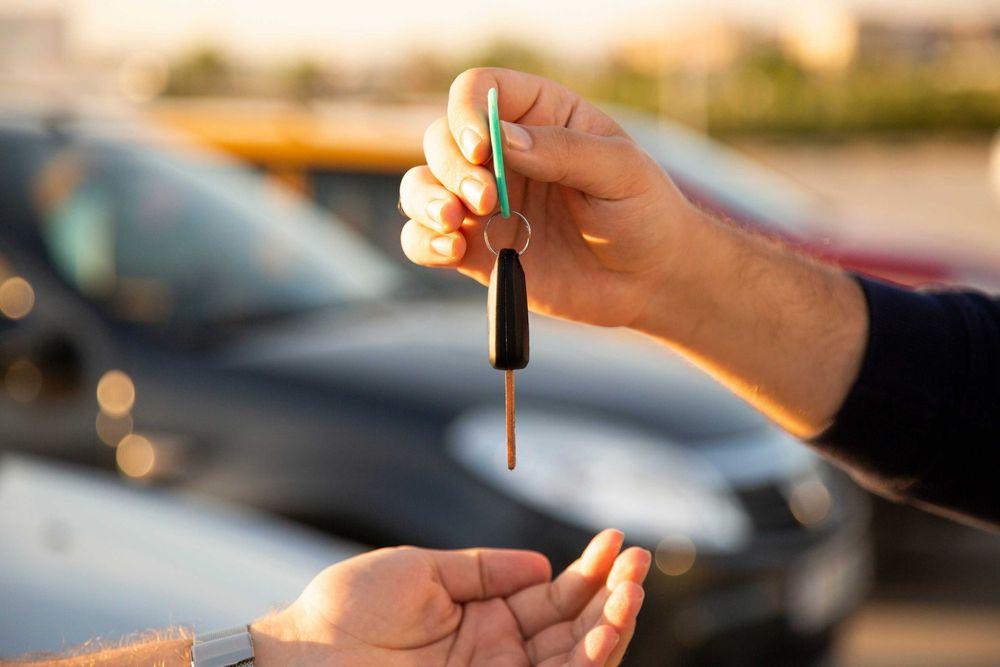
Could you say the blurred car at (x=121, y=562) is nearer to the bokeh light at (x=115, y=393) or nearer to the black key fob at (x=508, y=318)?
the black key fob at (x=508, y=318)

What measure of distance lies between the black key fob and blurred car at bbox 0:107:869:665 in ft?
5.30

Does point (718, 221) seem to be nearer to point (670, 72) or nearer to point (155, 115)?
point (155, 115)

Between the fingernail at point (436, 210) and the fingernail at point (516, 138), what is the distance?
0.33 ft

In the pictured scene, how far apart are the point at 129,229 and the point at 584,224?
237 centimetres

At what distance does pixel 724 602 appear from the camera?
301cm

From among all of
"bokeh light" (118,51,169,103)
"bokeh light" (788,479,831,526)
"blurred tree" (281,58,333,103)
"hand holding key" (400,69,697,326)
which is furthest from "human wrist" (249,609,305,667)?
"blurred tree" (281,58,333,103)

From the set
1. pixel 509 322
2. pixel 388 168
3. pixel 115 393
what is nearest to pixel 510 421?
pixel 509 322

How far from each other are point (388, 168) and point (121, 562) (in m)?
3.47

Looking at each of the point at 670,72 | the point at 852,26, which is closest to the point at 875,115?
the point at 670,72

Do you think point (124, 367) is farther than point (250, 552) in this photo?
Yes

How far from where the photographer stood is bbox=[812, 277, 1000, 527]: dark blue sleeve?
1697 millimetres

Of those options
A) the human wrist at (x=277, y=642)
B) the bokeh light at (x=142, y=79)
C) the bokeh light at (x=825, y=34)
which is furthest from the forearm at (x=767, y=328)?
the bokeh light at (x=825, y=34)

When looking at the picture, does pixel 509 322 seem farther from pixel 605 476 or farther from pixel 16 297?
pixel 16 297

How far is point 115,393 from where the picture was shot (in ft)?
10.2
